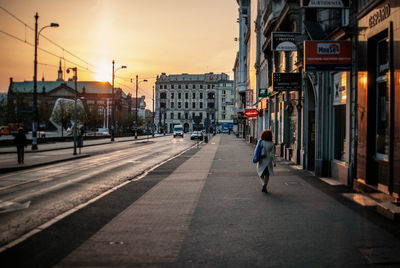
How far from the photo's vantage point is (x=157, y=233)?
6.60 metres

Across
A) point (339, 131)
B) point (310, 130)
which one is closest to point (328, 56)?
point (339, 131)

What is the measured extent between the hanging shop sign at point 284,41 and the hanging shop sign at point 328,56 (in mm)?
5628

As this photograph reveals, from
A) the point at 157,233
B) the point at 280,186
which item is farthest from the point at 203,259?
the point at 280,186

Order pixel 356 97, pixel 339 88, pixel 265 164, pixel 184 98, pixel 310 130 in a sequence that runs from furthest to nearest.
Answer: pixel 184 98 → pixel 310 130 → pixel 339 88 → pixel 356 97 → pixel 265 164

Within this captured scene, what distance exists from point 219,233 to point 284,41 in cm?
1298

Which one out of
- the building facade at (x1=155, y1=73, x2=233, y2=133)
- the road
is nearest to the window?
the road

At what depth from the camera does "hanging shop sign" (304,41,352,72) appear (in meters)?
11.6

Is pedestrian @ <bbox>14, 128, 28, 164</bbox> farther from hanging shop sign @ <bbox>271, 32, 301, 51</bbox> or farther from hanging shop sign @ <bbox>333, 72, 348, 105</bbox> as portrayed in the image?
hanging shop sign @ <bbox>333, 72, 348, 105</bbox>

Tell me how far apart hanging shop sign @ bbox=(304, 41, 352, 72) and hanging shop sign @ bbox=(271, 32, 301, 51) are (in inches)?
222

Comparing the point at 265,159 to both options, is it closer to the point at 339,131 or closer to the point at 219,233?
the point at 339,131

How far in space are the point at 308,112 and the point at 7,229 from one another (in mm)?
13525

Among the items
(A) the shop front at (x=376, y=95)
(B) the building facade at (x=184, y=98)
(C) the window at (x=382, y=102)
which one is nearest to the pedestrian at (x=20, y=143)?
(A) the shop front at (x=376, y=95)

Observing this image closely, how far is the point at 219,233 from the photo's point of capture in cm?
657

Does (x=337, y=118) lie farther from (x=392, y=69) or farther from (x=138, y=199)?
(x=138, y=199)
